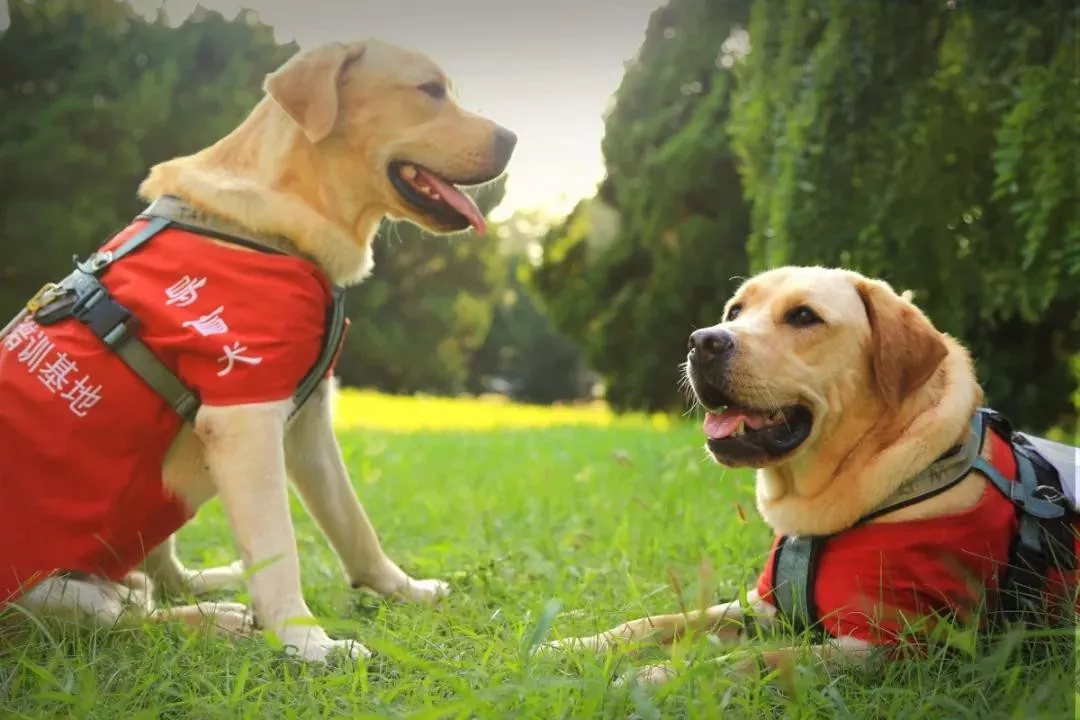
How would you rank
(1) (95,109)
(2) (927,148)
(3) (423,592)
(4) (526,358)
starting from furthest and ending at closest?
1. (4) (526,358)
2. (1) (95,109)
3. (2) (927,148)
4. (3) (423,592)

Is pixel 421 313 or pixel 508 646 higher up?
pixel 508 646

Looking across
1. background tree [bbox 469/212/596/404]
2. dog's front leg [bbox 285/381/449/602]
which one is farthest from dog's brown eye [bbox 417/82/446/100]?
background tree [bbox 469/212/596/404]

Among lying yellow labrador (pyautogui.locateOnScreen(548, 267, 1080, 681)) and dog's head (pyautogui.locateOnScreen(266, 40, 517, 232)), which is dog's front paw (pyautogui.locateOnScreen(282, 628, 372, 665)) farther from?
dog's head (pyautogui.locateOnScreen(266, 40, 517, 232))

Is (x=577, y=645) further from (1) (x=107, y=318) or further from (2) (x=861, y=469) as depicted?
(1) (x=107, y=318)

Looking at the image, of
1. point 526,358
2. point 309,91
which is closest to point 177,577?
point 309,91

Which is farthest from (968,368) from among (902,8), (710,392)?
(902,8)

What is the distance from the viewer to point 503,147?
2928mm

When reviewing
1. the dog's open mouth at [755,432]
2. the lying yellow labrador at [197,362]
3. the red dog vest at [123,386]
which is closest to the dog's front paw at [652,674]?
the dog's open mouth at [755,432]

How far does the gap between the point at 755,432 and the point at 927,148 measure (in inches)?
107

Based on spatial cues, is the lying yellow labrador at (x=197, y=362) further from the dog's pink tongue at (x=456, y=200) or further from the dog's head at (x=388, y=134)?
the dog's pink tongue at (x=456, y=200)

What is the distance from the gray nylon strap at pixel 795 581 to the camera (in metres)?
2.26

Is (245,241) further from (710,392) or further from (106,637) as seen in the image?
(710,392)

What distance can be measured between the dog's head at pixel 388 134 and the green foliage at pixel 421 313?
50.5ft

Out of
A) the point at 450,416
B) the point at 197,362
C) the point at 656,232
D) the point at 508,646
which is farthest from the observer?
the point at 450,416
